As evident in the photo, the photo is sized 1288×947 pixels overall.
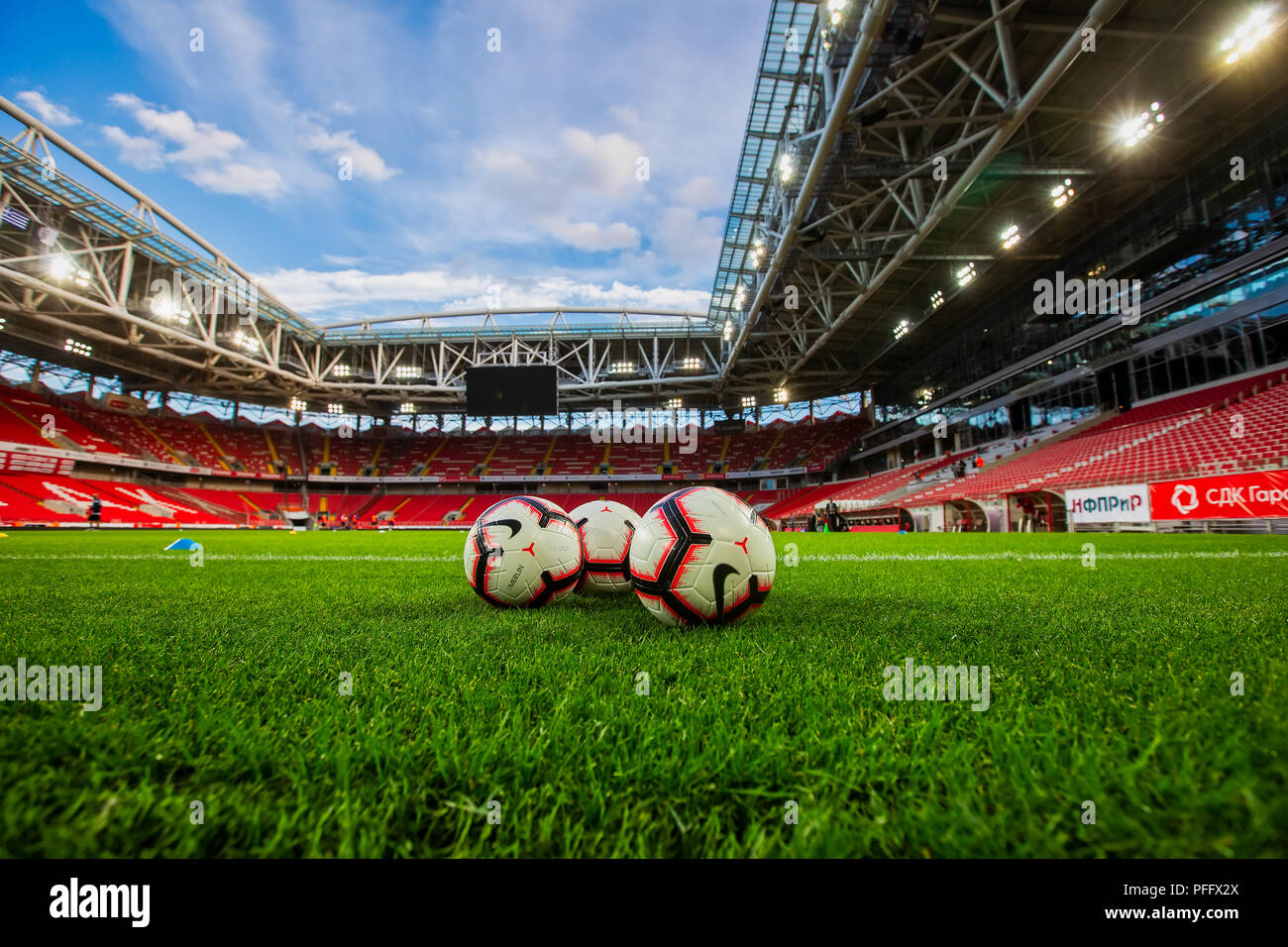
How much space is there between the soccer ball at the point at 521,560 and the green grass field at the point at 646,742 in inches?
21.0

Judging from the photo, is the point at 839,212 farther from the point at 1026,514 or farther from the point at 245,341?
the point at 245,341

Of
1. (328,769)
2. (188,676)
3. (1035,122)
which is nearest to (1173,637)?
(328,769)

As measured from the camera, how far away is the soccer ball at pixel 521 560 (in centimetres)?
331

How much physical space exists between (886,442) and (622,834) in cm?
4120

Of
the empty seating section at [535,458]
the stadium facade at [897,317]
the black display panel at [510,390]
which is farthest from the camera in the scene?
the black display panel at [510,390]

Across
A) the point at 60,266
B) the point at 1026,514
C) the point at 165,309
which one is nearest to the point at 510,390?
the point at 165,309

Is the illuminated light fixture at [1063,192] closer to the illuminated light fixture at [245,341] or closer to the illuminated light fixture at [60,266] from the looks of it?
the illuminated light fixture at [60,266]

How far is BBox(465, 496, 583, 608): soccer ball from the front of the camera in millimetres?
3312

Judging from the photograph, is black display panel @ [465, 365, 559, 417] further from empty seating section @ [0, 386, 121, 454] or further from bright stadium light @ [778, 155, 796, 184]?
empty seating section @ [0, 386, 121, 454]

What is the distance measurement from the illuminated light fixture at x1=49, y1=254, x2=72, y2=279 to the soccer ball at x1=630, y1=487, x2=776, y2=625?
27.7 metres

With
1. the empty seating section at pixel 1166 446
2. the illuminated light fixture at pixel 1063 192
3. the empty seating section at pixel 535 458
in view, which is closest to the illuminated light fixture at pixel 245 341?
the empty seating section at pixel 535 458

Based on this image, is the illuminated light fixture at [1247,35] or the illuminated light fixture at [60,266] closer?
the illuminated light fixture at [1247,35]

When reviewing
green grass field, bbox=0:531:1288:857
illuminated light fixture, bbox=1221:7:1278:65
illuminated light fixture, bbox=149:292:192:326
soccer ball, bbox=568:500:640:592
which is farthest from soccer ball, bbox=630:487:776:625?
illuminated light fixture, bbox=149:292:192:326

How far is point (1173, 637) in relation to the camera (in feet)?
7.77
